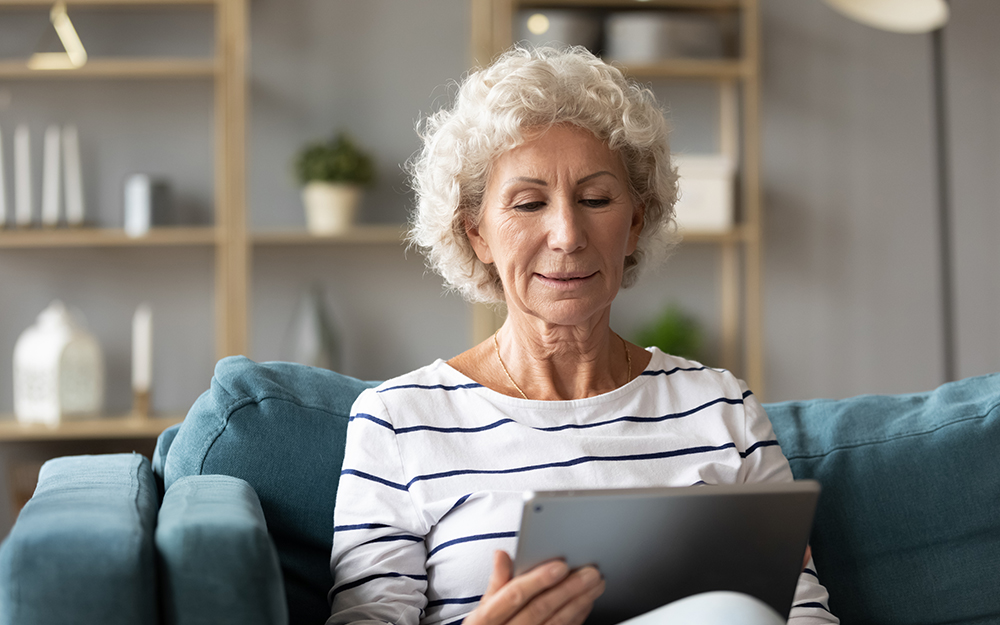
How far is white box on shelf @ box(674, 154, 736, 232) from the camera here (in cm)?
316

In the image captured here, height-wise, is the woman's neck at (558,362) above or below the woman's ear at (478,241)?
Answer: below

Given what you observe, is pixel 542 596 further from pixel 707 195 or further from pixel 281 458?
pixel 707 195

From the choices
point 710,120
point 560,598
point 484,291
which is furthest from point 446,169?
point 710,120

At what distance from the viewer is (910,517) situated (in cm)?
139

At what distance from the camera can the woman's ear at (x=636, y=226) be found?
142 centimetres

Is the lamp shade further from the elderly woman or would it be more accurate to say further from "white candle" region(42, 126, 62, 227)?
"white candle" region(42, 126, 62, 227)

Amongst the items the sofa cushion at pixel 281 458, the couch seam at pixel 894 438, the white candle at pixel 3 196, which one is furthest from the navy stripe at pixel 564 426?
the white candle at pixel 3 196

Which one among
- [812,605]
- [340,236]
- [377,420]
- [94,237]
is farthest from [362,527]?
[94,237]

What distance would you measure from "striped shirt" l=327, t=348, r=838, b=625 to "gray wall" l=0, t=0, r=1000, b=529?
6.82 ft

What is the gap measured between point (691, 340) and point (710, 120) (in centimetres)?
85

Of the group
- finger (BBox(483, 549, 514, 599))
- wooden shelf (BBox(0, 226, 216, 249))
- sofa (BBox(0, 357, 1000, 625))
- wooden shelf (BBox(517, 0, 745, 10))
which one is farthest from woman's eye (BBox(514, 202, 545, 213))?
wooden shelf (BBox(517, 0, 745, 10))

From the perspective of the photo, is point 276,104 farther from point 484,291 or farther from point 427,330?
point 484,291

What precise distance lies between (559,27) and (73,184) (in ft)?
5.71

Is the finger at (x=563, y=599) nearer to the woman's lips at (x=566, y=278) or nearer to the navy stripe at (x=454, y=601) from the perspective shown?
the navy stripe at (x=454, y=601)
